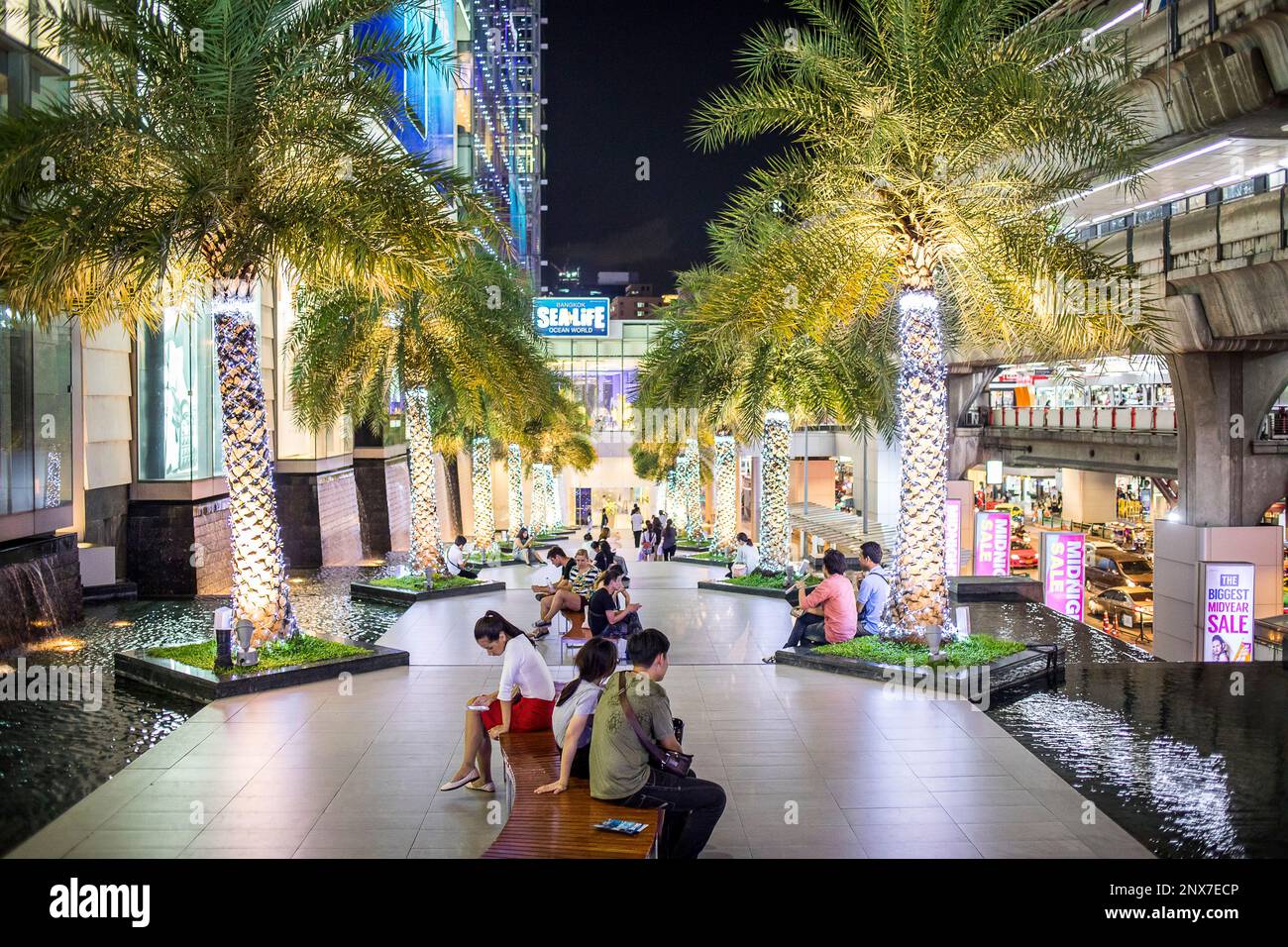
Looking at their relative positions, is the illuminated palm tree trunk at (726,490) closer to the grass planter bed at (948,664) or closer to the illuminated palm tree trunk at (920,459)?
the illuminated palm tree trunk at (920,459)

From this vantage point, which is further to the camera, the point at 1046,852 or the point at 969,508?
the point at 969,508

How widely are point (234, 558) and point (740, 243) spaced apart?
7683mm

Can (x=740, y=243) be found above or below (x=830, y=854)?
above

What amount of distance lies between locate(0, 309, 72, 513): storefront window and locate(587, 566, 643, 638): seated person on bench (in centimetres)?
793

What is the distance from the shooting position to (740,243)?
1561 cm

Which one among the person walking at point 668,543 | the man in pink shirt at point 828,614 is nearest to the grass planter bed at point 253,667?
the man in pink shirt at point 828,614

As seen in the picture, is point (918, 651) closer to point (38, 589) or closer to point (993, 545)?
point (38, 589)

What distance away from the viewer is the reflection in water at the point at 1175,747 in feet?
24.4

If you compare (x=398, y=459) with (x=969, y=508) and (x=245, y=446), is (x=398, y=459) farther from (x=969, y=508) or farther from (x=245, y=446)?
(x=245, y=446)

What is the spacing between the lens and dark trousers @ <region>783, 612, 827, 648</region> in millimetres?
13531

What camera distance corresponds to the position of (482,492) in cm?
2930

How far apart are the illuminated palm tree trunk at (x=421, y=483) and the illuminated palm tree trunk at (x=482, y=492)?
7.74 metres

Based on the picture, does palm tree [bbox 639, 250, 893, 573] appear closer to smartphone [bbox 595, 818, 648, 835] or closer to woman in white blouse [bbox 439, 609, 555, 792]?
woman in white blouse [bbox 439, 609, 555, 792]
